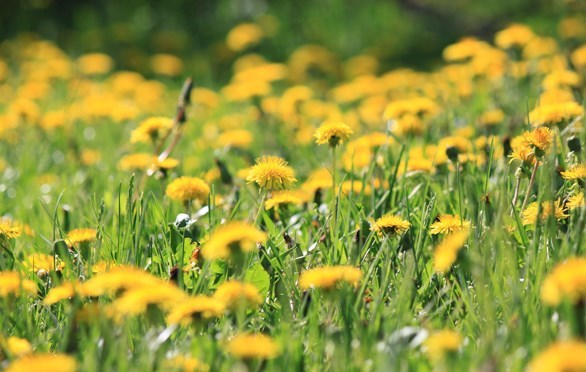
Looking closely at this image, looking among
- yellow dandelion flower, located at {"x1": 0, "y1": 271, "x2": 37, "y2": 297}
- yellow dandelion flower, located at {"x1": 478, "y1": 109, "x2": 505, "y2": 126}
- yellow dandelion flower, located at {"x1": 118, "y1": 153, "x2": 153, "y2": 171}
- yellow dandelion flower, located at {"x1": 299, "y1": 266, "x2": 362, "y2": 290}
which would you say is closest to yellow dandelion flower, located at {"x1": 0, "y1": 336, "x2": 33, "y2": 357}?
yellow dandelion flower, located at {"x1": 0, "y1": 271, "x2": 37, "y2": 297}

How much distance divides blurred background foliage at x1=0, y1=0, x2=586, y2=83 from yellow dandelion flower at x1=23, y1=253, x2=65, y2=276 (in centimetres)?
360

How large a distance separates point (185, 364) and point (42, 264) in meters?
0.76

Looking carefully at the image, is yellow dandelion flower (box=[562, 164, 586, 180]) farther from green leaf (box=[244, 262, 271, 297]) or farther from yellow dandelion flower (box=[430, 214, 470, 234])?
green leaf (box=[244, 262, 271, 297])

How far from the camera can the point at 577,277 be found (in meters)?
1.21

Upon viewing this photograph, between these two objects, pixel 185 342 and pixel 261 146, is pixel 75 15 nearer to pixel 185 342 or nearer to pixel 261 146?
pixel 261 146

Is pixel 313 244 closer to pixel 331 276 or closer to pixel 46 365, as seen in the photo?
pixel 331 276

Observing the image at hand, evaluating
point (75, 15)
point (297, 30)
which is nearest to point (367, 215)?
point (297, 30)

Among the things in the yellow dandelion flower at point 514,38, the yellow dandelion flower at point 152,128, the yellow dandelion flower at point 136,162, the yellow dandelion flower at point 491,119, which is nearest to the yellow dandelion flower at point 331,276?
the yellow dandelion flower at point 152,128

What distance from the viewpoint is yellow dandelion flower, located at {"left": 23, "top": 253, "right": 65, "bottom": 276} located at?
77.5 inches

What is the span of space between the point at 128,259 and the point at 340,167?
3.48 ft

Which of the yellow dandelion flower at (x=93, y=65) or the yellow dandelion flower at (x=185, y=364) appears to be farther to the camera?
the yellow dandelion flower at (x=93, y=65)

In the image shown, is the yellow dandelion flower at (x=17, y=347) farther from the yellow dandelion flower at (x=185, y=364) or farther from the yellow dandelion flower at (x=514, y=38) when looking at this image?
the yellow dandelion flower at (x=514, y=38)

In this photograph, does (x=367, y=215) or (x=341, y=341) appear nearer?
(x=341, y=341)

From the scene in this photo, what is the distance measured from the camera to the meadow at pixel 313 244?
1451mm
